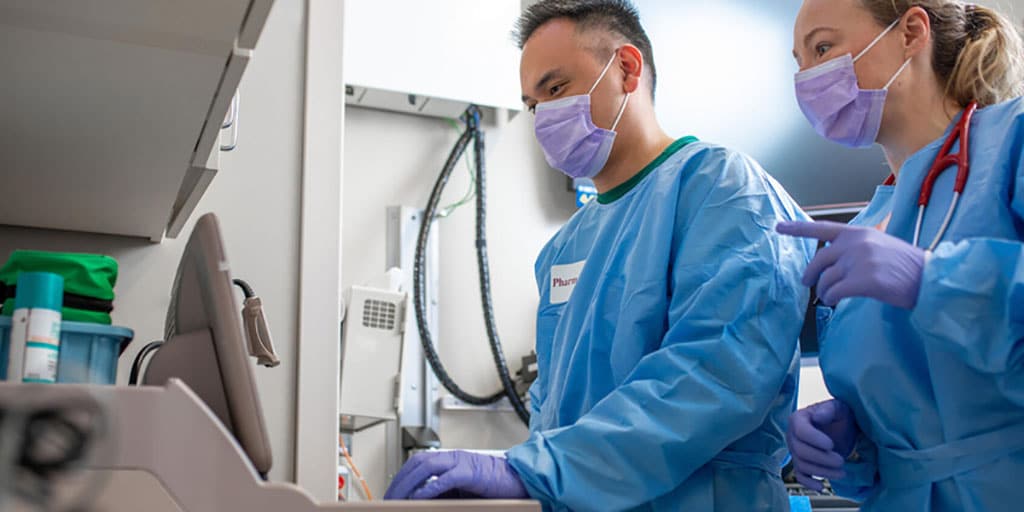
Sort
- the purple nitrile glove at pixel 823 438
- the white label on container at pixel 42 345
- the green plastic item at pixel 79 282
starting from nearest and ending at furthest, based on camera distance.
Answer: the white label on container at pixel 42 345 < the green plastic item at pixel 79 282 < the purple nitrile glove at pixel 823 438

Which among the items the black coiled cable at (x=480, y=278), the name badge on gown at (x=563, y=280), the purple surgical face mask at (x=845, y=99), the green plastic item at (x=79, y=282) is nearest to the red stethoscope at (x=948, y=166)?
the purple surgical face mask at (x=845, y=99)

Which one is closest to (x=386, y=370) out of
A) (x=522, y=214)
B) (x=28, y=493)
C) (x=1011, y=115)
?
(x=522, y=214)

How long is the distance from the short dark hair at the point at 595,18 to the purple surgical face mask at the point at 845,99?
30cm

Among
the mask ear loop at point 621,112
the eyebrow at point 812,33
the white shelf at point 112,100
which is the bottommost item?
the white shelf at point 112,100

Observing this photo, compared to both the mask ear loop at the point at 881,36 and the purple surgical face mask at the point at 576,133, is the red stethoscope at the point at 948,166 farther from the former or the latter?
the purple surgical face mask at the point at 576,133

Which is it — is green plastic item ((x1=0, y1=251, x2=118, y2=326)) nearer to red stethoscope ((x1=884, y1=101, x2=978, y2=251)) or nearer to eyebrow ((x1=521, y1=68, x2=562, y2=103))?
eyebrow ((x1=521, y1=68, x2=562, y2=103))

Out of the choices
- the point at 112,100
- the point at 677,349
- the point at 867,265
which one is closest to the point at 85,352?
the point at 112,100

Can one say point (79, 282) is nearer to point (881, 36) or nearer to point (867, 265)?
point (867, 265)

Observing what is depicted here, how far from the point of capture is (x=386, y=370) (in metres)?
2.08

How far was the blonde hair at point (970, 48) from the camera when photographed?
1.19 metres

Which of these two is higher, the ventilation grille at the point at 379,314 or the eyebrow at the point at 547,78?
the eyebrow at the point at 547,78

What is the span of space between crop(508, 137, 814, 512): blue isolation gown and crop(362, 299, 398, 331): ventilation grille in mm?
818

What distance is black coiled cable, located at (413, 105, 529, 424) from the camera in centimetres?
237

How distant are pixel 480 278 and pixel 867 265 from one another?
5.21ft
